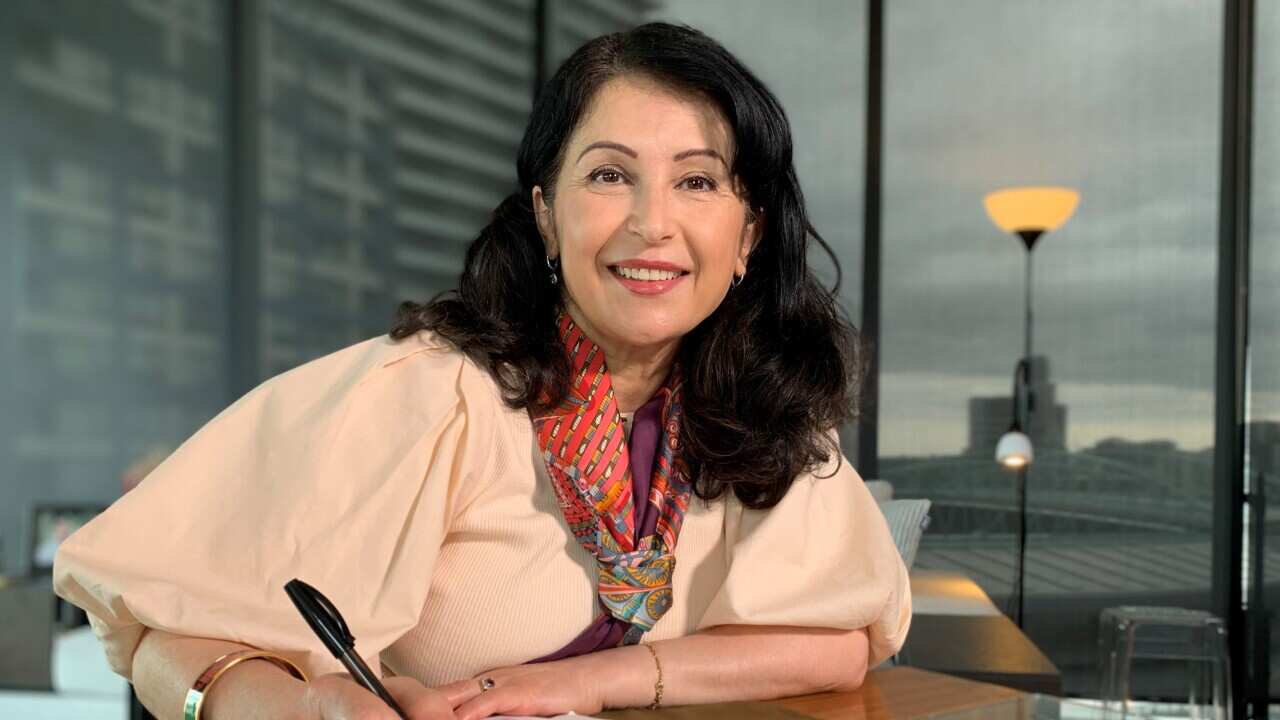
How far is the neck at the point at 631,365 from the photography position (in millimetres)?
1278

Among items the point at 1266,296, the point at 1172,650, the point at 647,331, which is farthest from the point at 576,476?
the point at 1266,296

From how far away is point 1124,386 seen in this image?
535 cm

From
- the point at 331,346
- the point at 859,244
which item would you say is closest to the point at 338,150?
the point at 331,346

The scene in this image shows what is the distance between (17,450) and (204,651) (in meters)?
5.29

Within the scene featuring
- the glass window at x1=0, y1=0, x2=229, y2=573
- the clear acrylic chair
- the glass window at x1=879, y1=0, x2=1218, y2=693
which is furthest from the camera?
the glass window at x1=0, y1=0, x2=229, y2=573

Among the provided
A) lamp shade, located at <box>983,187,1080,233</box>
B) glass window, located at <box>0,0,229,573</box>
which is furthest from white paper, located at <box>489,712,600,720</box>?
glass window, located at <box>0,0,229,573</box>

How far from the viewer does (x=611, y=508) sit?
3.79ft

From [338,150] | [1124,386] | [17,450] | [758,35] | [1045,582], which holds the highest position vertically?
[758,35]

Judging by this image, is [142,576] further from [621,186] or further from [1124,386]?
[1124,386]

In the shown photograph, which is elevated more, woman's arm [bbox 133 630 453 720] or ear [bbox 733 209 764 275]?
ear [bbox 733 209 764 275]

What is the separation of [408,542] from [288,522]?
0.33ft

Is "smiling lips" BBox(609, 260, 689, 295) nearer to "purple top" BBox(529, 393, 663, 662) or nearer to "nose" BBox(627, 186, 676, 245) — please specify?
"nose" BBox(627, 186, 676, 245)

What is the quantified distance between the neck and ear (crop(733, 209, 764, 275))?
11 centimetres

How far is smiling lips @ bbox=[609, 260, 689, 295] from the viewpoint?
1.20m
